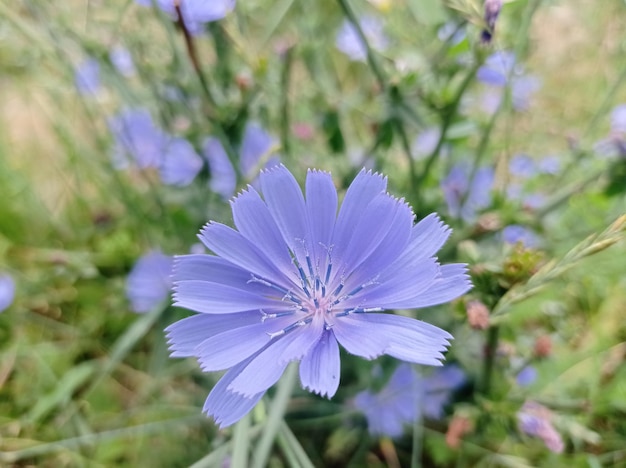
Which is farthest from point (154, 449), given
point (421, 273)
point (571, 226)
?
point (571, 226)

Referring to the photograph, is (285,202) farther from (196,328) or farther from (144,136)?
(144,136)

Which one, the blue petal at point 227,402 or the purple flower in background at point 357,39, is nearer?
the blue petal at point 227,402

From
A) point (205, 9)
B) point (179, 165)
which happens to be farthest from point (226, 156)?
point (205, 9)

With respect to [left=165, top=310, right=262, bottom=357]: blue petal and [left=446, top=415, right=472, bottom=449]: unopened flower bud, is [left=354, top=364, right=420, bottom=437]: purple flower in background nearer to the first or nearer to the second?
[left=446, top=415, right=472, bottom=449]: unopened flower bud

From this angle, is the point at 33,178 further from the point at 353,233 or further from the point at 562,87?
the point at 562,87

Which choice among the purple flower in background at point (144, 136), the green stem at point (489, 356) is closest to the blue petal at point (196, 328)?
the green stem at point (489, 356)

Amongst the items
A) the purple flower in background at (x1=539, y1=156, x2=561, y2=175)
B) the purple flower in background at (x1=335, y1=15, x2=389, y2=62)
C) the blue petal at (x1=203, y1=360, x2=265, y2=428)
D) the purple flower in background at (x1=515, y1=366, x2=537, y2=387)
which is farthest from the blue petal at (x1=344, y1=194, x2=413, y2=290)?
the purple flower in background at (x1=335, y1=15, x2=389, y2=62)

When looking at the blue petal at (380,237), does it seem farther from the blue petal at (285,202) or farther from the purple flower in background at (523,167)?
the purple flower in background at (523,167)
